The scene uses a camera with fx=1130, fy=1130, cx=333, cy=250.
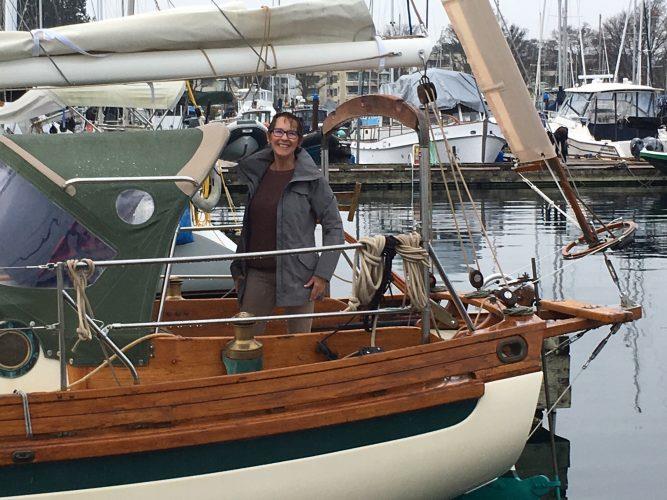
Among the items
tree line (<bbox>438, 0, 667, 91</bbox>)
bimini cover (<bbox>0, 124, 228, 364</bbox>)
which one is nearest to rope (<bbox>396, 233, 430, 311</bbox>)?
bimini cover (<bbox>0, 124, 228, 364</bbox>)

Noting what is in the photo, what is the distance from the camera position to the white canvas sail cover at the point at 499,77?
6.96m

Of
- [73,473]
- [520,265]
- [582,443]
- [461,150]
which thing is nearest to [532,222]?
[520,265]

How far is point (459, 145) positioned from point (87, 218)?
31.9 metres

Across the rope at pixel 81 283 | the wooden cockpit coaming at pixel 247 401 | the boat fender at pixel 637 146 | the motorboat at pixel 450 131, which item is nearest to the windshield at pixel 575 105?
the motorboat at pixel 450 131

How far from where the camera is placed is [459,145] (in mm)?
37219

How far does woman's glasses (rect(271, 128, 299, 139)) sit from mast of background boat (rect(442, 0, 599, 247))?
1.29 meters

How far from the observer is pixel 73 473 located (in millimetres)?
5641

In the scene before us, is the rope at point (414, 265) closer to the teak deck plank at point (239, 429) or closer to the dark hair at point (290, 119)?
the teak deck plank at point (239, 429)

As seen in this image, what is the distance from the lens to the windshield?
138 ft

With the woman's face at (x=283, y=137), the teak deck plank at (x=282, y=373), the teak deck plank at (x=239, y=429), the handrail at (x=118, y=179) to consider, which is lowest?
the teak deck plank at (x=239, y=429)

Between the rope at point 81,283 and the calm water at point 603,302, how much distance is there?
3784 millimetres

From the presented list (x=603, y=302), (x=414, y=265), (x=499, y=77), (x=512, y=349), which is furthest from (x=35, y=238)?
(x=603, y=302)

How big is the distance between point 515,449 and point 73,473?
259cm

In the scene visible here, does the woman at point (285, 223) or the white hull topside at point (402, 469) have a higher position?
the woman at point (285, 223)
